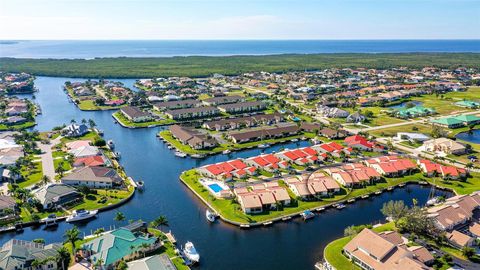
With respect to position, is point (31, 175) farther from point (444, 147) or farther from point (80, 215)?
point (444, 147)

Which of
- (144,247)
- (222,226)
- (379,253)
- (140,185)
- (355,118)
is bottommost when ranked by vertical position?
(222,226)

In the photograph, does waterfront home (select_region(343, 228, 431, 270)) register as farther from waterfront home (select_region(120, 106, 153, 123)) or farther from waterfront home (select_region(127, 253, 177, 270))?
waterfront home (select_region(120, 106, 153, 123))

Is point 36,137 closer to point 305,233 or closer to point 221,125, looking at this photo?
point 221,125

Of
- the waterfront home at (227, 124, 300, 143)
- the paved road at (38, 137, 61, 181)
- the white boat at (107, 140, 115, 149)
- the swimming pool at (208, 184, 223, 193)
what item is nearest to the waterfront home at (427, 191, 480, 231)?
the swimming pool at (208, 184, 223, 193)

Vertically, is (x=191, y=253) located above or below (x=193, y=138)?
below

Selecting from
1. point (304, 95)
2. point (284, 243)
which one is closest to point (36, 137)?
point (284, 243)

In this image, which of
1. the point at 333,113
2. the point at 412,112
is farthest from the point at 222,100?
the point at 412,112

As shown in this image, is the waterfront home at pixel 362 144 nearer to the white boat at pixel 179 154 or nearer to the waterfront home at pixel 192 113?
the white boat at pixel 179 154

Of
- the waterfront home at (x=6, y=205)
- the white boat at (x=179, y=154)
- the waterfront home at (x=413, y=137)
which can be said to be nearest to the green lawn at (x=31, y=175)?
the waterfront home at (x=6, y=205)
